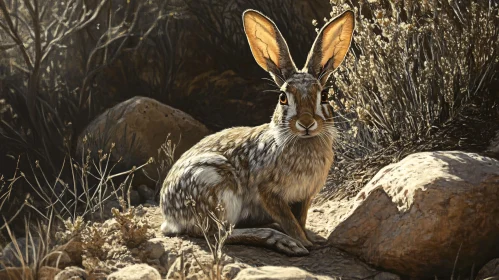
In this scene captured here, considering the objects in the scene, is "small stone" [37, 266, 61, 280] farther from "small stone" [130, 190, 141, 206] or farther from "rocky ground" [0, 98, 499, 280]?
"small stone" [130, 190, 141, 206]

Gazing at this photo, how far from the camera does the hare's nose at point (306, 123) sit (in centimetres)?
421

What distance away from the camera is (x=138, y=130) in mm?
6730

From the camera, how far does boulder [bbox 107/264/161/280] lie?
373 cm

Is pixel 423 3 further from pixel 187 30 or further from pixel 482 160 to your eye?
pixel 187 30

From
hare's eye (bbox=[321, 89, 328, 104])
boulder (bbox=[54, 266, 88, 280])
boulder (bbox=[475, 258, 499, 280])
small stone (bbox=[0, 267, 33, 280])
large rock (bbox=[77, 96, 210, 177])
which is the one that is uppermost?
hare's eye (bbox=[321, 89, 328, 104])

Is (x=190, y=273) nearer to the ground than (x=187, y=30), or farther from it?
nearer to the ground

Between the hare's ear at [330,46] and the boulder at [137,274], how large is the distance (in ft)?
5.24

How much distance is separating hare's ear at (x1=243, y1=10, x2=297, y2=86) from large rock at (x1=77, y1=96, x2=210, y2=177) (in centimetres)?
206

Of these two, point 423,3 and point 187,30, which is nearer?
point 423,3

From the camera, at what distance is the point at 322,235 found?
4.83 m

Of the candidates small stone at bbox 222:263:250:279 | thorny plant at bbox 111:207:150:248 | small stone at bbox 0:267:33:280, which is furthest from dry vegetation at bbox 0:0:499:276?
small stone at bbox 222:263:250:279

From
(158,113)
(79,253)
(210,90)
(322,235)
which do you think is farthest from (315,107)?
(210,90)

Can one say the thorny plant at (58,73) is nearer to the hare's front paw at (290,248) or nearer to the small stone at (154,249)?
the small stone at (154,249)

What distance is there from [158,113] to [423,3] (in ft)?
8.77
